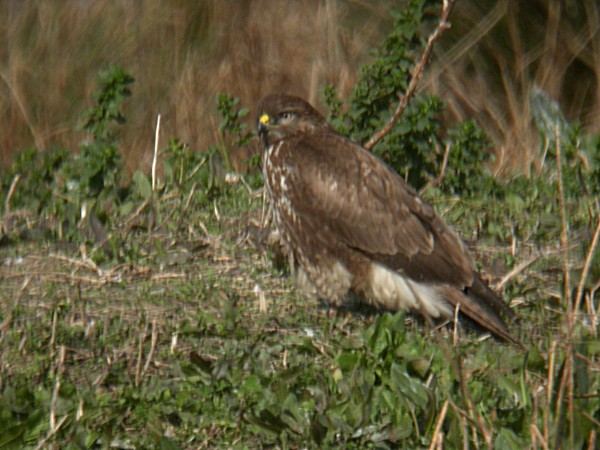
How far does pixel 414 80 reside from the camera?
19.3ft

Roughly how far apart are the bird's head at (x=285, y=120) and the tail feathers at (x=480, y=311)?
3.82ft

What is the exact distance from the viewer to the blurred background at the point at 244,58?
27.2ft

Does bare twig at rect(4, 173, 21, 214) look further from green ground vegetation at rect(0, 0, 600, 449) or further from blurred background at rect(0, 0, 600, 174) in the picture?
blurred background at rect(0, 0, 600, 174)

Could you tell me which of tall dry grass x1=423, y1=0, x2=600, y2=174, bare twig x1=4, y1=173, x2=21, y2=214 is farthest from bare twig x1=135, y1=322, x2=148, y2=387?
tall dry grass x1=423, y1=0, x2=600, y2=174

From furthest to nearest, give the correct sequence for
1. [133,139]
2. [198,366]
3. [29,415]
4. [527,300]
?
[133,139] < [527,300] < [198,366] < [29,415]

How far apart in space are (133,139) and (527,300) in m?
3.92

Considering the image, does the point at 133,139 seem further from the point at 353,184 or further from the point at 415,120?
the point at 353,184

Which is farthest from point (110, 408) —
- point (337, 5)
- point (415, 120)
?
point (337, 5)

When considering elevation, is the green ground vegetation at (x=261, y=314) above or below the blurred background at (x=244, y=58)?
below

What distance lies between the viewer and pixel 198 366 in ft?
13.1

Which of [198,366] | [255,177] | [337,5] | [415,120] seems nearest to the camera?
[198,366]

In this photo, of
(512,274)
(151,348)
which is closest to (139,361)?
(151,348)

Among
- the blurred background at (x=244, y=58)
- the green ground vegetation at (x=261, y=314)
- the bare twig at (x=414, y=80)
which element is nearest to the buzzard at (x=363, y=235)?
the green ground vegetation at (x=261, y=314)

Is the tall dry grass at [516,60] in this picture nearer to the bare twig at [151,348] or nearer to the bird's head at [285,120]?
the bird's head at [285,120]
